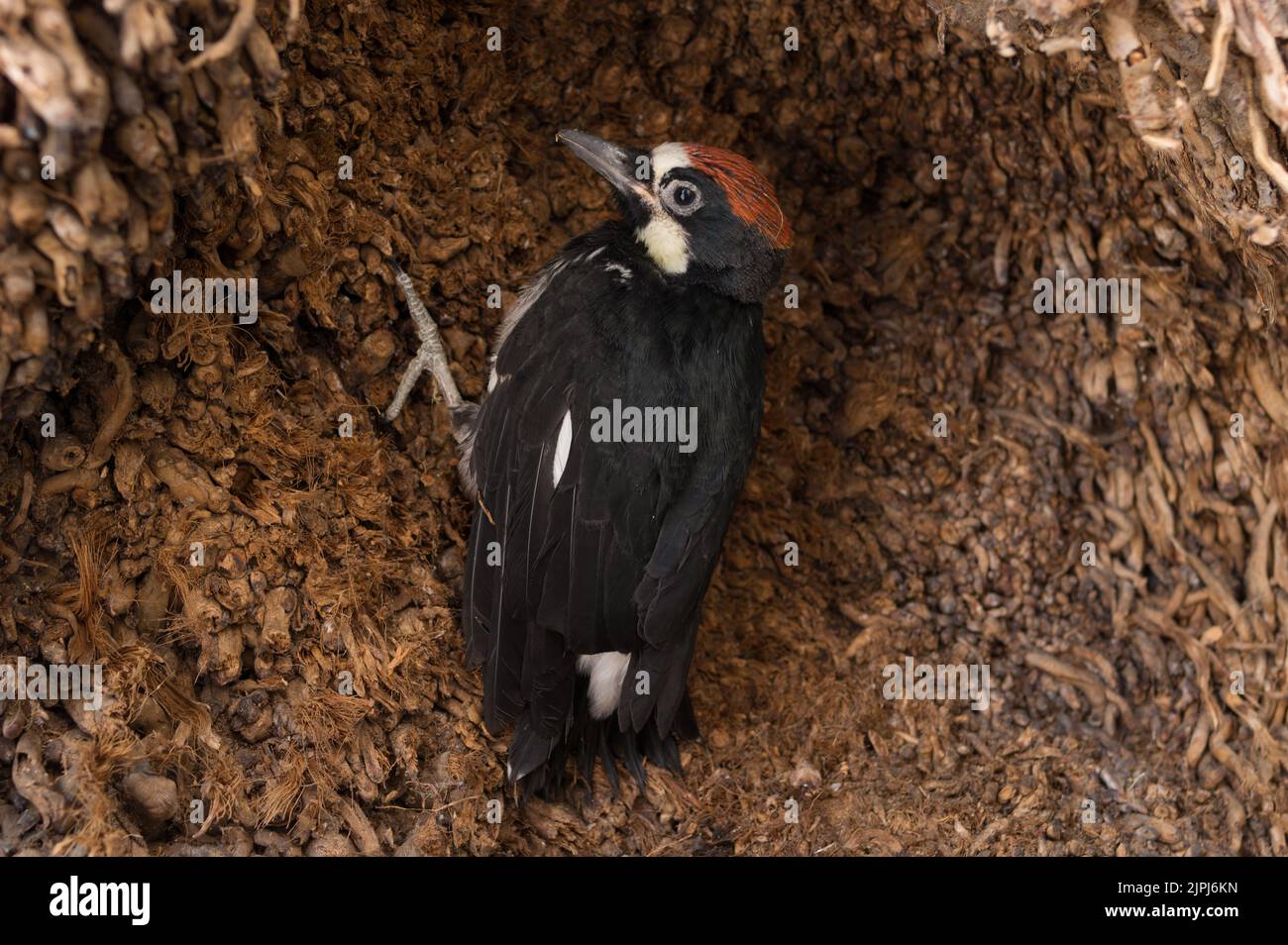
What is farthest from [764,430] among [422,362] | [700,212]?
[422,362]

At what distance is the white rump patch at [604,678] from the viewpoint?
143 inches

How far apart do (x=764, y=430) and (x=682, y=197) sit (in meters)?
1.19

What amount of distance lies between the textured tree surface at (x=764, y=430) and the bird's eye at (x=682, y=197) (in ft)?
2.47

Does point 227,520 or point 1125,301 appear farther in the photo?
point 1125,301

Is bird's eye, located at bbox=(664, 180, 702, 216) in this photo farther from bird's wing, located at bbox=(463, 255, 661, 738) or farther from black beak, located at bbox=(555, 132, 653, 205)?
bird's wing, located at bbox=(463, 255, 661, 738)

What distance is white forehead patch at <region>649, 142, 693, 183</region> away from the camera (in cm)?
350

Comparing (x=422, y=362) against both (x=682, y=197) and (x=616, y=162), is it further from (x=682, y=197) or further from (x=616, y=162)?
(x=682, y=197)

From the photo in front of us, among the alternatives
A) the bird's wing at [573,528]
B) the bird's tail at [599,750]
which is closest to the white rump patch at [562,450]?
the bird's wing at [573,528]

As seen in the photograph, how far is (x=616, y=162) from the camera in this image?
3.57 m
